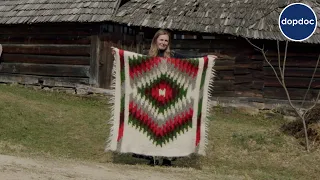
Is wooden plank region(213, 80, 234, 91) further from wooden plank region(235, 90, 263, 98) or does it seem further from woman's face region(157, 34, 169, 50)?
woman's face region(157, 34, 169, 50)

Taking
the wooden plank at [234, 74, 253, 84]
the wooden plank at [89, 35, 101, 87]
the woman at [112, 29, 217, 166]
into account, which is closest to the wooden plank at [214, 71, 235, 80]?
the wooden plank at [234, 74, 253, 84]

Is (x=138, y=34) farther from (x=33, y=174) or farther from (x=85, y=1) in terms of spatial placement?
(x=33, y=174)

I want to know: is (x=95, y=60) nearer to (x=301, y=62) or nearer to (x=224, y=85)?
(x=224, y=85)

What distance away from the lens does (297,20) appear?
484 inches

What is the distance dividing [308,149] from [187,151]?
3.05m

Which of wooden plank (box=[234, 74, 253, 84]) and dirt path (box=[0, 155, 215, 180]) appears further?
wooden plank (box=[234, 74, 253, 84])

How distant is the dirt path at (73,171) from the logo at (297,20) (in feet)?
23.8

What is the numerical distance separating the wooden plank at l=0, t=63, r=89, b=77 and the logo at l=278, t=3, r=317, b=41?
16.9ft

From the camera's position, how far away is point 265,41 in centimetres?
1265

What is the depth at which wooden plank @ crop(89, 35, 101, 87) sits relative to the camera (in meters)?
13.3

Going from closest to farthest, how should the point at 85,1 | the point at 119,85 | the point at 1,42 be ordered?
1. the point at 119,85
2. the point at 85,1
3. the point at 1,42

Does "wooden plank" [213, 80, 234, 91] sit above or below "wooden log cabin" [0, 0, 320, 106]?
below

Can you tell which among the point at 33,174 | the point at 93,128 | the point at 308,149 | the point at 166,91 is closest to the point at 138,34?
the point at 93,128

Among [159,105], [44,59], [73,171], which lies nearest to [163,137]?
[159,105]
